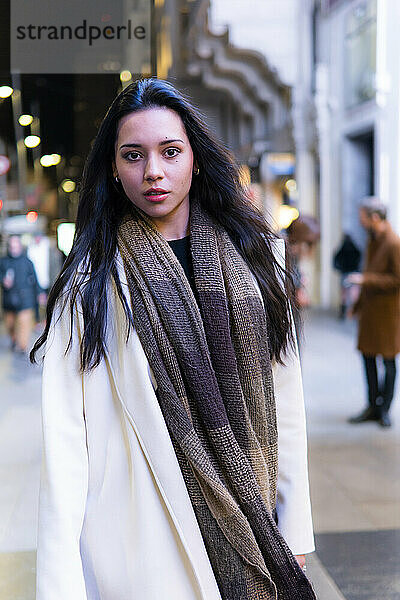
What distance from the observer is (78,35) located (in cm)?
281

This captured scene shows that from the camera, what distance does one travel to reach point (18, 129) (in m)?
3.12

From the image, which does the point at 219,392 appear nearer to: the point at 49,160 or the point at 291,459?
the point at 291,459

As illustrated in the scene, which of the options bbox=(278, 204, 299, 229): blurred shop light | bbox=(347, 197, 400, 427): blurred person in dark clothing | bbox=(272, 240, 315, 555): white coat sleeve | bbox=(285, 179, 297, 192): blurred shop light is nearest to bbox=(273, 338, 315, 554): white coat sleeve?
bbox=(272, 240, 315, 555): white coat sleeve

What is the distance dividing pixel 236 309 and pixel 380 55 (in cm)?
982

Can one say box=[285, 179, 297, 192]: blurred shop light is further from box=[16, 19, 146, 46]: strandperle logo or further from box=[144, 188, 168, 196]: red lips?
box=[144, 188, 168, 196]: red lips

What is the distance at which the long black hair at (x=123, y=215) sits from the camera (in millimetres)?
1624

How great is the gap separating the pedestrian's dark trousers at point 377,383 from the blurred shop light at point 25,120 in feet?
12.8

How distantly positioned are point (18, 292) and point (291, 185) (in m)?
4.98

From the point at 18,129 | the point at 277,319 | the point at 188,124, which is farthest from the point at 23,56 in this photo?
the point at 277,319

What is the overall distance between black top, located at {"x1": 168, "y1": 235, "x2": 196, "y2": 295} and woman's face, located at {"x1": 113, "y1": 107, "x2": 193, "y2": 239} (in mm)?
91

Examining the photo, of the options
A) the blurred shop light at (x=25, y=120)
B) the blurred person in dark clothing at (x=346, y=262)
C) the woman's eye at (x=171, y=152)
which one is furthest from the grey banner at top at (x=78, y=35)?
the blurred person in dark clothing at (x=346, y=262)

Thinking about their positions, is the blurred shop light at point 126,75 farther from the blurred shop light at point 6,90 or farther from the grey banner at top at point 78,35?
the blurred shop light at point 6,90

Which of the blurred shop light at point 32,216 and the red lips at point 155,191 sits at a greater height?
the red lips at point 155,191

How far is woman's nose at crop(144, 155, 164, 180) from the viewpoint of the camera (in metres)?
1.65
